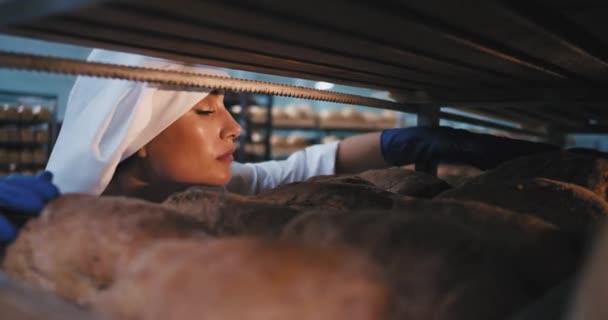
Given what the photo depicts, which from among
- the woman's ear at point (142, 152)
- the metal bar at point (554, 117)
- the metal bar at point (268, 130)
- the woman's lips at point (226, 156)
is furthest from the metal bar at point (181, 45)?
the metal bar at point (268, 130)

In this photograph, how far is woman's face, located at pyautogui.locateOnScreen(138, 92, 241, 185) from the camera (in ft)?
4.44

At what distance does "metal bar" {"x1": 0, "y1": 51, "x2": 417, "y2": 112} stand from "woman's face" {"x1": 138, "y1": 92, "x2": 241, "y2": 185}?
0.29 m

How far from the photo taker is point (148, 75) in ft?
2.68

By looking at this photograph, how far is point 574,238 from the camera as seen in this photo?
0.75 metres

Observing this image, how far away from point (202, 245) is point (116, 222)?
17 centimetres

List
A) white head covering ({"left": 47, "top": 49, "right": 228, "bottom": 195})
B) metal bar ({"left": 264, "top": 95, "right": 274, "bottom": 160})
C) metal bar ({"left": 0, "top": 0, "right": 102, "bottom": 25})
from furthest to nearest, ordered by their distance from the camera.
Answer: metal bar ({"left": 264, "top": 95, "right": 274, "bottom": 160})
white head covering ({"left": 47, "top": 49, "right": 228, "bottom": 195})
metal bar ({"left": 0, "top": 0, "right": 102, "bottom": 25})

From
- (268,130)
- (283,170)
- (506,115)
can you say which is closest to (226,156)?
(283,170)

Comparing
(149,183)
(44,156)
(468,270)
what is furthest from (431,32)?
(44,156)

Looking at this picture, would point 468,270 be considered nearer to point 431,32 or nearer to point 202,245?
point 202,245

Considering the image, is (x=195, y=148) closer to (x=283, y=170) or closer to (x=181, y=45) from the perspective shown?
(x=181, y=45)

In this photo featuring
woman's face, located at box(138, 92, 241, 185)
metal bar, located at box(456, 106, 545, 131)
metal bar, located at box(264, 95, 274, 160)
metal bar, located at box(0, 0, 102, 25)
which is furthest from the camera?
metal bar, located at box(264, 95, 274, 160)

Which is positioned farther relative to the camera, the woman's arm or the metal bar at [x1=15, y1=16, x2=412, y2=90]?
the woman's arm

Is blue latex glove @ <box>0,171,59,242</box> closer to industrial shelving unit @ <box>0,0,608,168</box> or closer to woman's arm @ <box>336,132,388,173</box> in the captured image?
industrial shelving unit @ <box>0,0,608,168</box>

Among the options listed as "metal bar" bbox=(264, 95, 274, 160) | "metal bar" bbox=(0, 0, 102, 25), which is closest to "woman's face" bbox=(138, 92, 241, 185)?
"metal bar" bbox=(0, 0, 102, 25)
